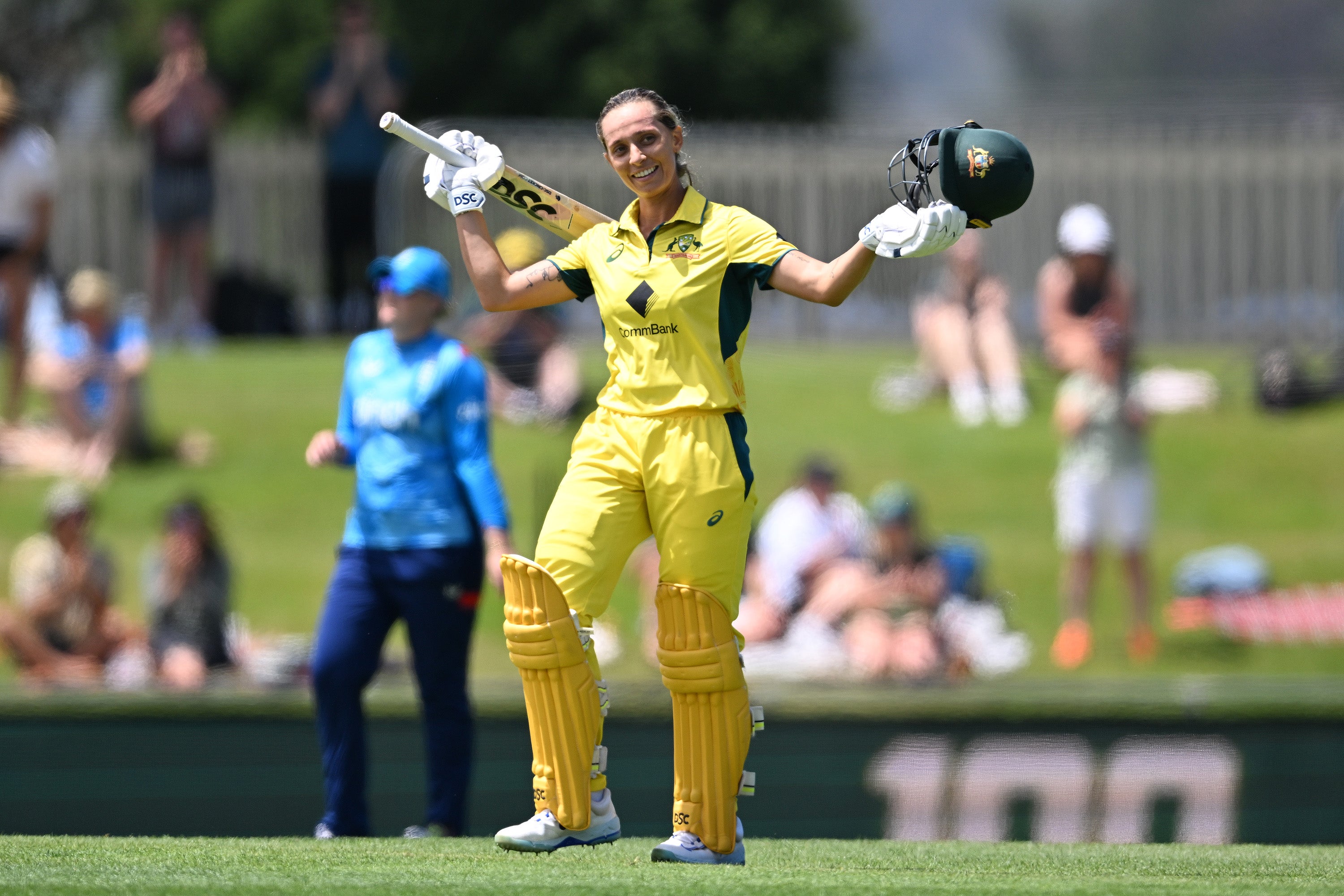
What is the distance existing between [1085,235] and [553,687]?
263 inches

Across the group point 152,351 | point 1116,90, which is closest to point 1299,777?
point 152,351

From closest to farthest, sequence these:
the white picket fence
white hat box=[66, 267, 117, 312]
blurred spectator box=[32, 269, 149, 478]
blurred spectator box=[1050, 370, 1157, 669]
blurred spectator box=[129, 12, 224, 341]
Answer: blurred spectator box=[1050, 370, 1157, 669]
white hat box=[66, 267, 117, 312]
blurred spectator box=[32, 269, 149, 478]
blurred spectator box=[129, 12, 224, 341]
the white picket fence

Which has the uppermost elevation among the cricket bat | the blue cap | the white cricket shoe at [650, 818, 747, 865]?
the cricket bat

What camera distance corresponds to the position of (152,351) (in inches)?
543

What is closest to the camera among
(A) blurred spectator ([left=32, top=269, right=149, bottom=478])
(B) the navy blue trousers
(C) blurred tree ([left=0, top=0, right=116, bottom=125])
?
(B) the navy blue trousers

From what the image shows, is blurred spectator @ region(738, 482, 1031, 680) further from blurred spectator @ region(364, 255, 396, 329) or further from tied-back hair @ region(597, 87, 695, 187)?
tied-back hair @ region(597, 87, 695, 187)

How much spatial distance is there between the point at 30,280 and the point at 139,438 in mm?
1244

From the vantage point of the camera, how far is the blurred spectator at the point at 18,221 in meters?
11.5

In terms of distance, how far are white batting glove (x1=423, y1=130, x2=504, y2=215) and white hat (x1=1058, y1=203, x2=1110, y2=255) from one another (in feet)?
20.1

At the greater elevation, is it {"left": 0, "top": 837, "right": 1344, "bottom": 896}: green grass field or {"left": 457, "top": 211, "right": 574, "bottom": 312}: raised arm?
{"left": 457, "top": 211, "right": 574, "bottom": 312}: raised arm

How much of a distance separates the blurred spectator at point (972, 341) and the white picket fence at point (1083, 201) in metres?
1.55

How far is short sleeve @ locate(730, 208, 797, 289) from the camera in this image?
4.54 m

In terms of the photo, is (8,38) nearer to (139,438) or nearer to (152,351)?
(152,351)

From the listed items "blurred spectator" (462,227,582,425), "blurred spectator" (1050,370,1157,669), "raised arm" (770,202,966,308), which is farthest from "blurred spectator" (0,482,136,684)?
"raised arm" (770,202,966,308)
